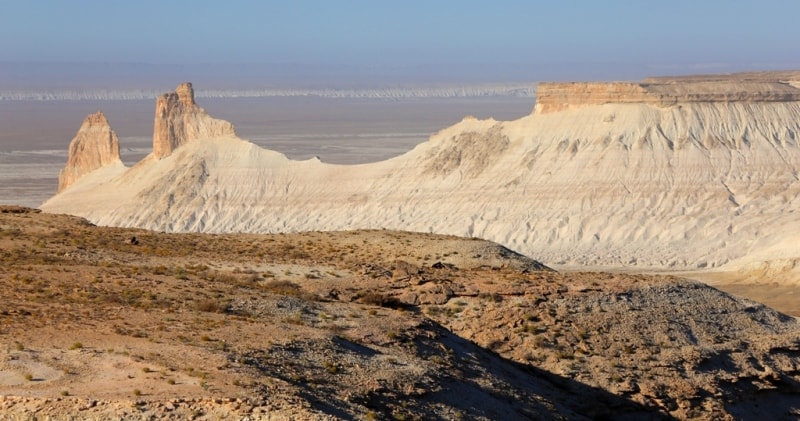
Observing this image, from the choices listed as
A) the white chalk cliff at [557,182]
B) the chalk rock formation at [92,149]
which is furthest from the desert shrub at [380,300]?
the chalk rock formation at [92,149]

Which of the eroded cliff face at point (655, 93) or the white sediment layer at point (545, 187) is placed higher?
the eroded cliff face at point (655, 93)

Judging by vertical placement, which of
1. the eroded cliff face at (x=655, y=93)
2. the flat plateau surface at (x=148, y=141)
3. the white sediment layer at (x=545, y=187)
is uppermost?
the eroded cliff face at (x=655, y=93)

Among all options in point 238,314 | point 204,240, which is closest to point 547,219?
point 204,240

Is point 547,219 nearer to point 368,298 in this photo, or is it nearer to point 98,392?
point 368,298

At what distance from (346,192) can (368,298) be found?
5420cm

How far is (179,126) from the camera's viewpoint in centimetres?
8744

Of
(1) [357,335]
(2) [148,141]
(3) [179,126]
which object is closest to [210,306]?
(1) [357,335]

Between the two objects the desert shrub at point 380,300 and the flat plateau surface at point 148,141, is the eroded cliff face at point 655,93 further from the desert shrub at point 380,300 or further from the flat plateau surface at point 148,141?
the desert shrub at point 380,300

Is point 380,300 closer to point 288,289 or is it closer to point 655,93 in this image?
point 288,289

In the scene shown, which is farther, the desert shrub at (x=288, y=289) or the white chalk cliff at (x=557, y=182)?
the white chalk cliff at (x=557, y=182)

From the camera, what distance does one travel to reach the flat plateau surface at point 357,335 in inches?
675

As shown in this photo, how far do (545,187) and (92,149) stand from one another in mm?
30858

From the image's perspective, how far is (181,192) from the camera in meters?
80.2

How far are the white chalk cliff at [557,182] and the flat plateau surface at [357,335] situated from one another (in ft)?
129
